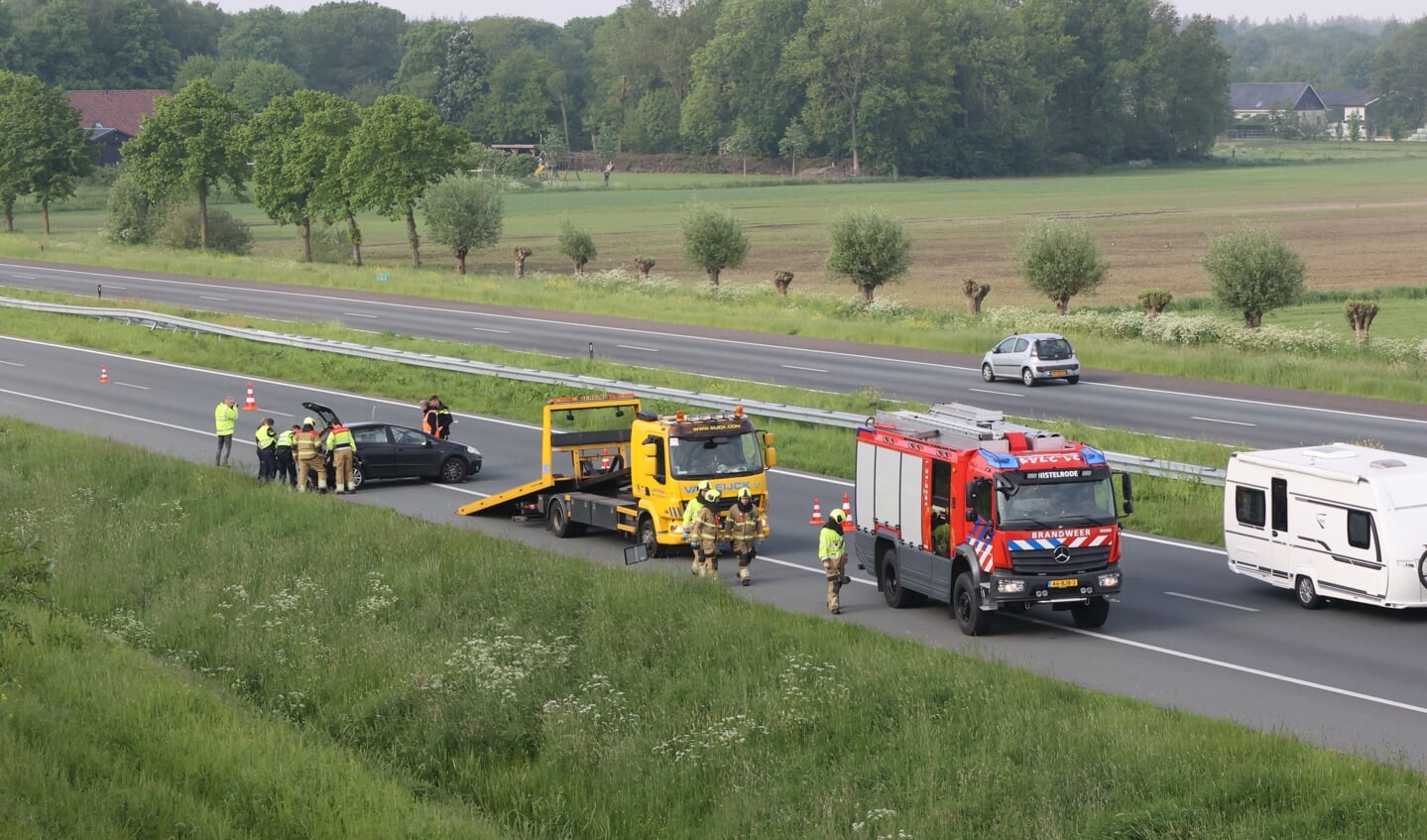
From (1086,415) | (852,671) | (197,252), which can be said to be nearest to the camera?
(852,671)

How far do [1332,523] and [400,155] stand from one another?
68178mm

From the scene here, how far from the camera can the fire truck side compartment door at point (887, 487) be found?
22.5 metres

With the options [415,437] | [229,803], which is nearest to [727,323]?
[415,437]

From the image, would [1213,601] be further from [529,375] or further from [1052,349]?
[1052,349]

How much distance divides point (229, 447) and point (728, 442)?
1339 cm

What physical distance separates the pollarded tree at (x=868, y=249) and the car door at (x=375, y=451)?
3595cm

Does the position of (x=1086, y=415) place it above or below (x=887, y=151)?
below

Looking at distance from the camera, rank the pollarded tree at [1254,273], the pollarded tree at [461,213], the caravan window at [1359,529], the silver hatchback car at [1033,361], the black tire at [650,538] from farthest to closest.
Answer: the pollarded tree at [461,213], the pollarded tree at [1254,273], the silver hatchback car at [1033,361], the black tire at [650,538], the caravan window at [1359,529]

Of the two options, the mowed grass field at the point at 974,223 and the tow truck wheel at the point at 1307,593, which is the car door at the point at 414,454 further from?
the mowed grass field at the point at 974,223

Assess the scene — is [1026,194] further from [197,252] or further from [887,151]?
[197,252]

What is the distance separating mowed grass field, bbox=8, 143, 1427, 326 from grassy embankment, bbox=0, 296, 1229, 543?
21.0 m

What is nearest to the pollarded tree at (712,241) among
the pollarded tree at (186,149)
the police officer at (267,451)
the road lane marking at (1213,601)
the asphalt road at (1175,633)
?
the pollarded tree at (186,149)

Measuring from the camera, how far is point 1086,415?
1551 inches

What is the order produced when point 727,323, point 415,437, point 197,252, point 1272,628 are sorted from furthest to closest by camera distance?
1. point 197,252
2. point 727,323
3. point 415,437
4. point 1272,628
